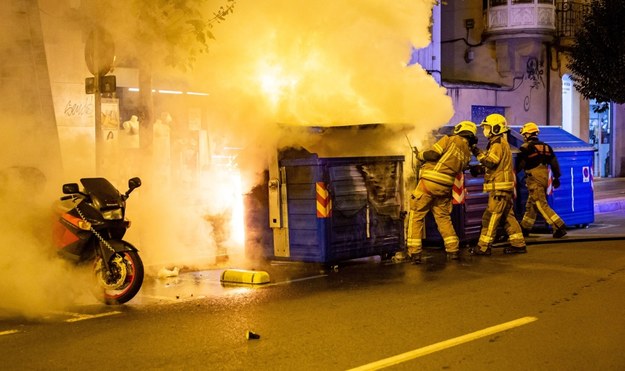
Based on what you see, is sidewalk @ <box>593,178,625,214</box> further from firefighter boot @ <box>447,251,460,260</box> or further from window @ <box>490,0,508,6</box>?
firefighter boot @ <box>447,251,460,260</box>

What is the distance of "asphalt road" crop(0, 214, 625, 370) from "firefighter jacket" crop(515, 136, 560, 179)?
11.1 feet

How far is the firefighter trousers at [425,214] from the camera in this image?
979 centimetres

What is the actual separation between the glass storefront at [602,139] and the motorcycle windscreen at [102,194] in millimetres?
24866

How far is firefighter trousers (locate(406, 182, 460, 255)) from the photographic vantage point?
9.79 metres

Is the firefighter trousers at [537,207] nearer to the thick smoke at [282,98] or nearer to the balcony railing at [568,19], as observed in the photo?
the thick smoke at [282,98]

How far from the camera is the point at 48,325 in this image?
21.2ft

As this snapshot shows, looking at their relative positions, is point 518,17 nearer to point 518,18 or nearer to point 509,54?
point 518,18

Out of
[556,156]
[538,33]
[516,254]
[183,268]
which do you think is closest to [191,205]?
[183,268]

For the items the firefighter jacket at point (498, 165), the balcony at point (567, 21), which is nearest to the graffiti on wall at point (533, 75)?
the balcony at point (567, 21)

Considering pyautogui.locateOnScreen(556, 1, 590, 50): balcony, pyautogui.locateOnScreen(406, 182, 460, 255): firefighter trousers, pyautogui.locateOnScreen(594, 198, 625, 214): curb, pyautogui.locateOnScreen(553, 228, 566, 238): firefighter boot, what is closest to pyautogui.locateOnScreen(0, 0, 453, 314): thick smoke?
pyautogui.locateOnScreen(406, 182, 460, 255): firefighter trousers

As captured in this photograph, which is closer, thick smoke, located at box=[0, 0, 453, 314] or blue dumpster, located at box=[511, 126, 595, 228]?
thick smoke, located at box=[0, 0, 453, 314]

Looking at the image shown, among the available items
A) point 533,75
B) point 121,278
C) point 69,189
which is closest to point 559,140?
point 121,278

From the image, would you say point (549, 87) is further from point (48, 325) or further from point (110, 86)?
point (48, 325)

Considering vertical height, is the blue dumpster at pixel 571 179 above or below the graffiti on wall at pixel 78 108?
below
